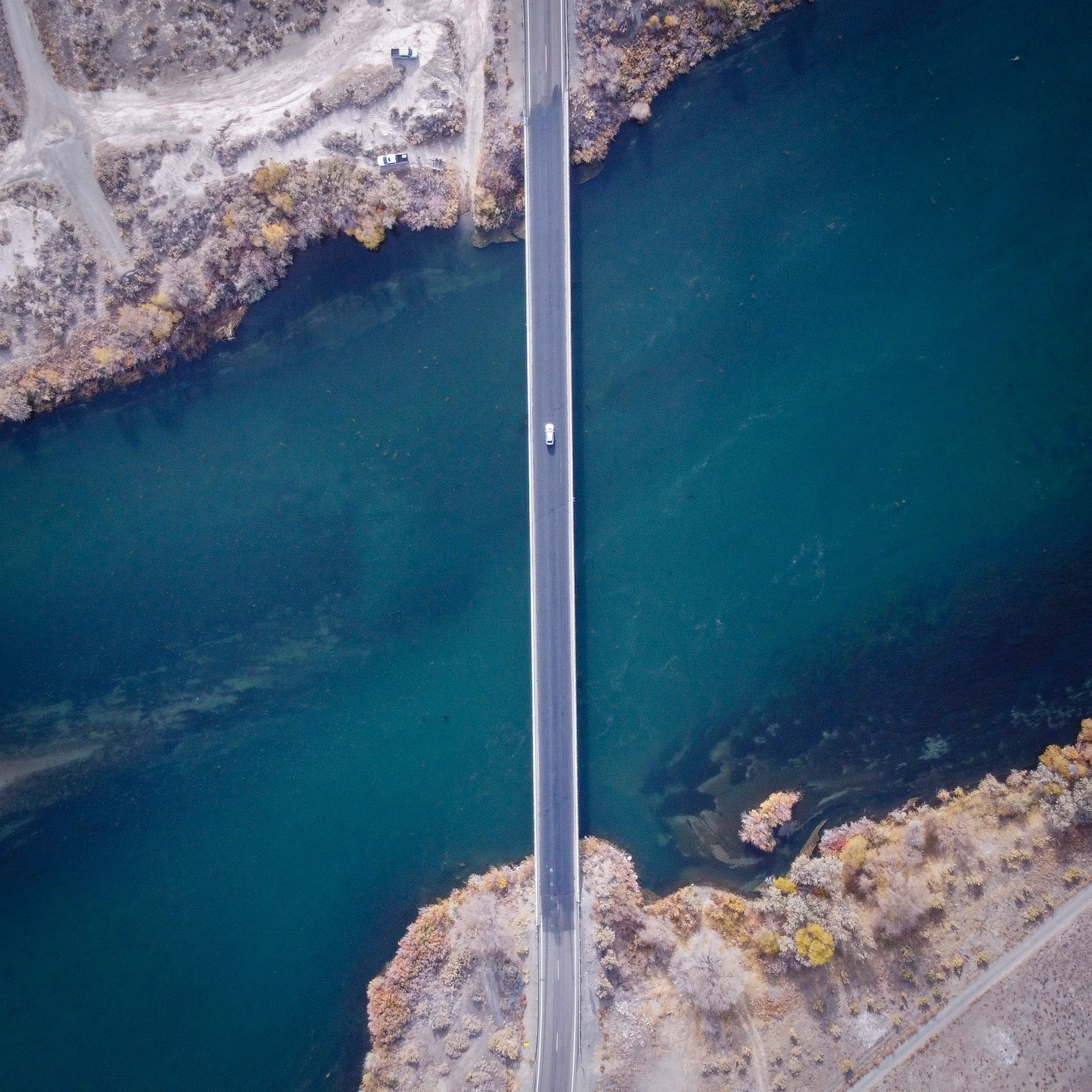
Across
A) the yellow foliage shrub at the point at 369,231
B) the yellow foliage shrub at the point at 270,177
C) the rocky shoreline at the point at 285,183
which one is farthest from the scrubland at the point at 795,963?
the yellow foliage shrub at the point at 270,177

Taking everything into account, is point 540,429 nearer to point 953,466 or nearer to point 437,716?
point 437,716

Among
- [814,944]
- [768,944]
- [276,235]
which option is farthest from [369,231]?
[814,944]

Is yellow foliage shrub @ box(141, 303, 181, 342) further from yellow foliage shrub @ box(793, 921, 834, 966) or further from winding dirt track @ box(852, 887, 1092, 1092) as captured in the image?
winding dirt track @ box(852, 887, 1092, 1092)

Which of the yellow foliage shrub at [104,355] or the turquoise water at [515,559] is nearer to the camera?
the yellow foliage shrub at [104,355]

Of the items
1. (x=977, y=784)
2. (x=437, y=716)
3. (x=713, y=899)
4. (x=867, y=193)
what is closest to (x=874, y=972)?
(x=713, y=899)

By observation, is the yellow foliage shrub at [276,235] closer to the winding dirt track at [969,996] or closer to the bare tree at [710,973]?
the bare tree at [710,973]

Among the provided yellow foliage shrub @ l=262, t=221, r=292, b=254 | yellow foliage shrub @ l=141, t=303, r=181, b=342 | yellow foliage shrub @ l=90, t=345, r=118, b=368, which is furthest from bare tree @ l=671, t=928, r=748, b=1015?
yellow foliage shrub @ l=90, t=345, r=118, b=368
